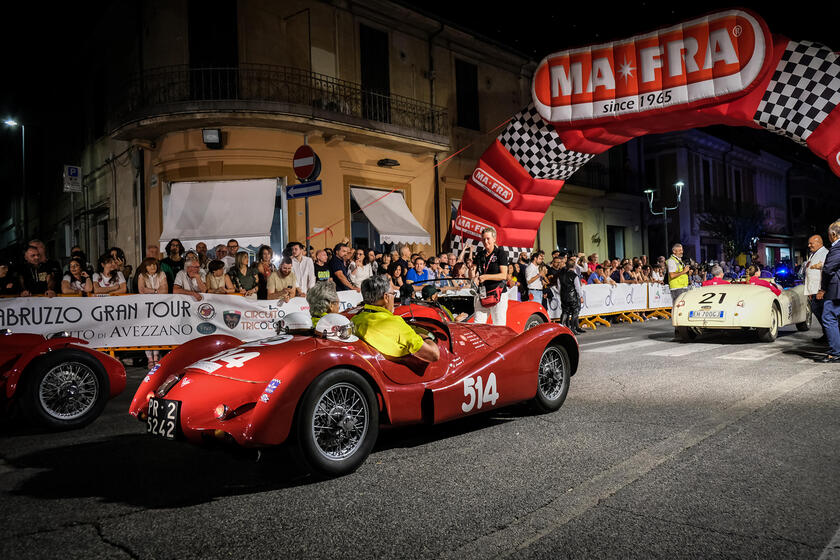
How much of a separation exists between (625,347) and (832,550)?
765 cm

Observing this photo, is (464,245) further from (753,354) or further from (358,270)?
(753,354)

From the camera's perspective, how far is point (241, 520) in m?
3.06

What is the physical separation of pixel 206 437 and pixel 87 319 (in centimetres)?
613

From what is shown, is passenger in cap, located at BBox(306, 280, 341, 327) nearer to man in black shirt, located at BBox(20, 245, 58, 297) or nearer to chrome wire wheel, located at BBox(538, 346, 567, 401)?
chrome wire wheel, located at BBox(538, 346, 567, 401)

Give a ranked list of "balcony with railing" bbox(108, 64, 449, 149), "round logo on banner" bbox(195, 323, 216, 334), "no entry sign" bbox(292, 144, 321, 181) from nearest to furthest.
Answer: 1. "round logo on banner" bbox(195, 323, 216, 334)
2. "no entry sign" bbox(292, 144, 321, 181)
3. "balcony with railing" bbox(108, 64, 449, 149)

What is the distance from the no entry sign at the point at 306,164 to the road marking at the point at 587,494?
25.6 feet

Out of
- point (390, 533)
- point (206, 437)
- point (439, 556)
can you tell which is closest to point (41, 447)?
point (206, 437)

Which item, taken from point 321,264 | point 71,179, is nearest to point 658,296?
point 321,264

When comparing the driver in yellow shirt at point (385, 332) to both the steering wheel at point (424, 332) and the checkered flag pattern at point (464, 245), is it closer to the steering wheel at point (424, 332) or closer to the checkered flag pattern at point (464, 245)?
the steering wheel at point (424, 332)

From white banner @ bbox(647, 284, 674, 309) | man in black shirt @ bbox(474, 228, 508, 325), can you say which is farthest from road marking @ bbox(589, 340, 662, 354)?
white banner @ bbox(647, 284, 674, 309)

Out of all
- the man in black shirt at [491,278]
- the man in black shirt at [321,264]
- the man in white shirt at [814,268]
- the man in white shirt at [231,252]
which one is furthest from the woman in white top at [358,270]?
the man in white shirt at [814,268]

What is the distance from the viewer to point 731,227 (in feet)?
116

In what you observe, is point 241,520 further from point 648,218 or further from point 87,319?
point 648,218

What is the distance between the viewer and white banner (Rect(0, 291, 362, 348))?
26.4ft
